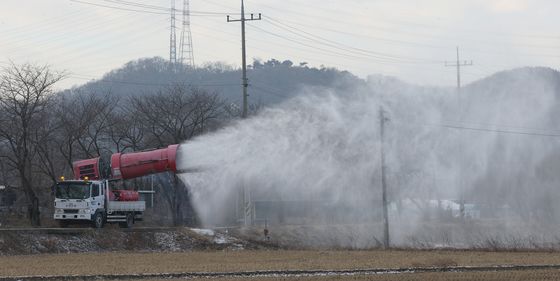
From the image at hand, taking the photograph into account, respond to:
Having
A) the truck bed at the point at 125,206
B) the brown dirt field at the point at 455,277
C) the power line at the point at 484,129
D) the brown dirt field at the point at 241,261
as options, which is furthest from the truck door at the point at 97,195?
the brown dirt field at the point at 455,277

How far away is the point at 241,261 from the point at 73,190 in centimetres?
1384

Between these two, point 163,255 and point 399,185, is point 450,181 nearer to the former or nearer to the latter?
point 399,185

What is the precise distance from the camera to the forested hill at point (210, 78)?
142 meters

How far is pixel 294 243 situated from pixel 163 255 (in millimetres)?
11412

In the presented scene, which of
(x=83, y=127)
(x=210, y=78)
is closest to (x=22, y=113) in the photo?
(x=83, y=127)

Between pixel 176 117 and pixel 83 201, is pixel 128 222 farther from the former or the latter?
pixel 176 117

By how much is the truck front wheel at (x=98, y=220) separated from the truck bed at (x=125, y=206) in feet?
3.43

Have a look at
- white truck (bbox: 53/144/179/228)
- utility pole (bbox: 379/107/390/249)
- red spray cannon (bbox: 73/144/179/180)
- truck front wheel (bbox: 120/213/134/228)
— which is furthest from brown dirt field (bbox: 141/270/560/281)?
truck front wheel (bbox: 120/213/134/228)

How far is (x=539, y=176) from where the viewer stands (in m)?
60.5

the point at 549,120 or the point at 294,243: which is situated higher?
the point at 549,120

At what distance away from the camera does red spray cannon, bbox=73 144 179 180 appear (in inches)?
1671

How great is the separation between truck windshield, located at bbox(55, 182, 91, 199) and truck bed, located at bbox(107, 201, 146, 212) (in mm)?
2895

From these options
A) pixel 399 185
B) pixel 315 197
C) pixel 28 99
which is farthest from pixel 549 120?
pixel 28 99

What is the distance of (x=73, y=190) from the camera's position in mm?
46438
